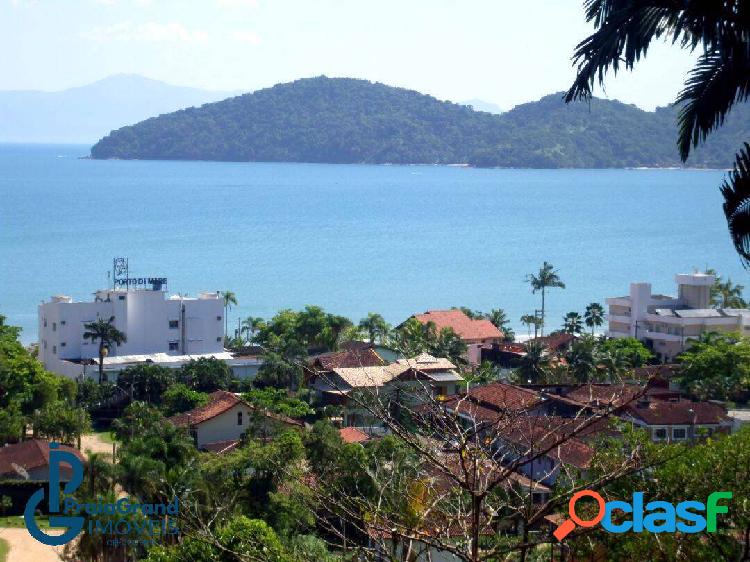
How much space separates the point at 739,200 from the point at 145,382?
27.3 metres

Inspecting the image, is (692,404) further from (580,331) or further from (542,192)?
(542,192)

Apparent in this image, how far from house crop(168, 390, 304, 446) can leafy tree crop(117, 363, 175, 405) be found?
9.97ft

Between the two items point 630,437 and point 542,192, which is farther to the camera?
point 542,192

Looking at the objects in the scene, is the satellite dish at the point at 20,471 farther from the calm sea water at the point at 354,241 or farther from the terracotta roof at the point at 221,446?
the calm sea water at the point at 354,241

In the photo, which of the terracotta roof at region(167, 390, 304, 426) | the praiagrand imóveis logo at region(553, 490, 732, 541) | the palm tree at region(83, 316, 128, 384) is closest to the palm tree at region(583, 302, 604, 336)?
the palm tree at region(83, 316, 128, 384)

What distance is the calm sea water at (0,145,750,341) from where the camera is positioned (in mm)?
74750

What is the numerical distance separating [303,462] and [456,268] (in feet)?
219

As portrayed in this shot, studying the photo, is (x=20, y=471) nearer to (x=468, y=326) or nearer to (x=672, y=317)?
(x=468, y=326)

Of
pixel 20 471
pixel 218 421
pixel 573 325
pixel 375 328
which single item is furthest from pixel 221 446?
pixel 573 325

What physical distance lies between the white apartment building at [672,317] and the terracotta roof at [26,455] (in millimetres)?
23096

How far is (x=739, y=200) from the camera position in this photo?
675 centimetres

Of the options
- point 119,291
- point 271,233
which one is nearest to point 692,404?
point 119,291

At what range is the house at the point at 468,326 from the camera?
4438 cm

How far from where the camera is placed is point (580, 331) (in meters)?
44.0
